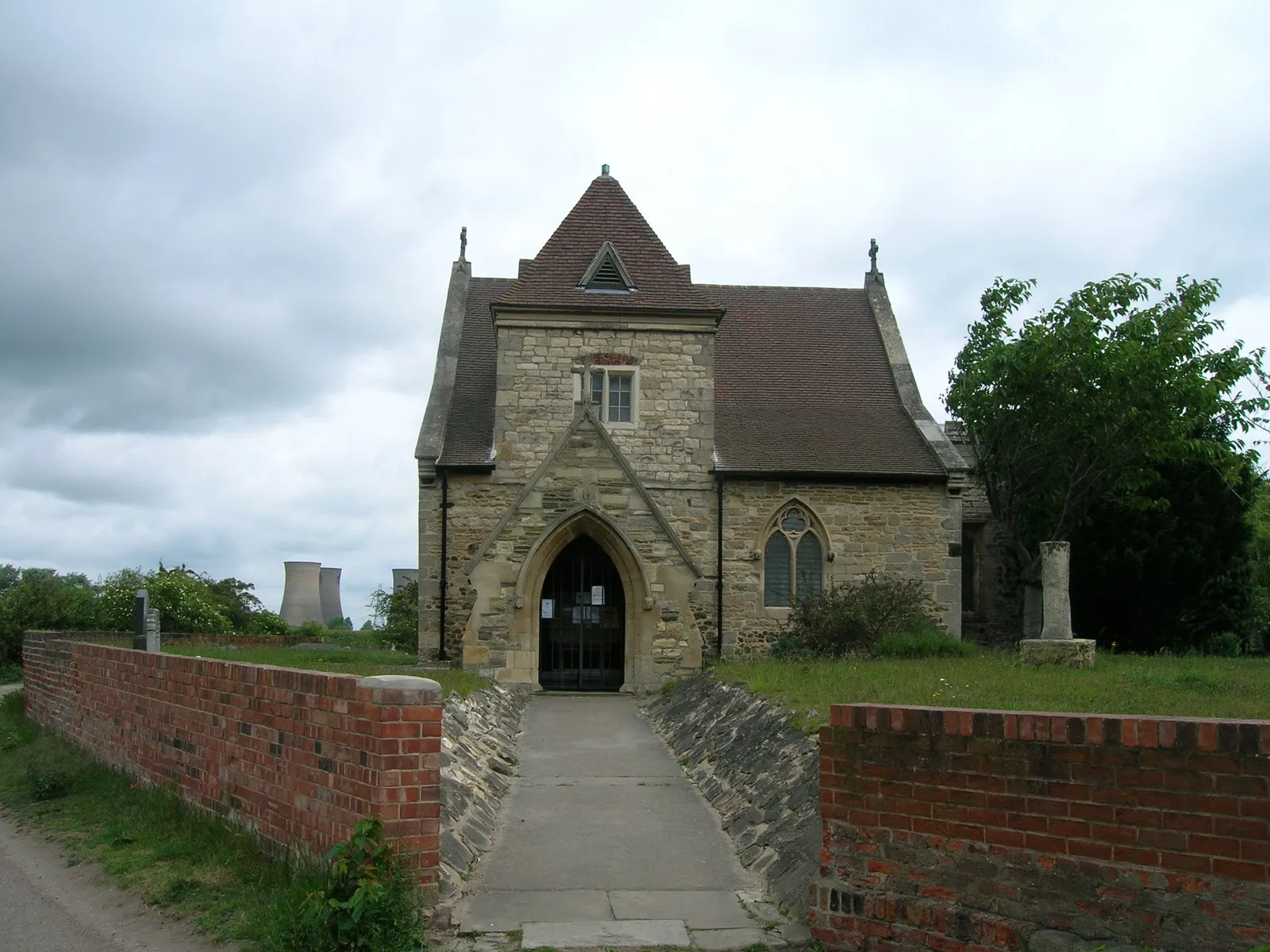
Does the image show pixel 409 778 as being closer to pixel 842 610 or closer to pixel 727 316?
pixel 842 610

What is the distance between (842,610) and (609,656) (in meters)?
4.26

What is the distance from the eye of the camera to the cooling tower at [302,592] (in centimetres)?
4956

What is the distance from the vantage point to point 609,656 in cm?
2091

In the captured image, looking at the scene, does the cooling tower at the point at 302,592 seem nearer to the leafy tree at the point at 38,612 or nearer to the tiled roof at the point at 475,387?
the leafy tree at the point at 38,612

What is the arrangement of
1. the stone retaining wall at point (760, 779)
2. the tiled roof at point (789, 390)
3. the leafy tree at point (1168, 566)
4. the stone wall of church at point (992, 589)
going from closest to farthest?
the stone retaining wall at point (760, 779), the tiled roof at point (789, 390), the leafy tree at point (1168, 566), the stone wall of church at point (992, 589)

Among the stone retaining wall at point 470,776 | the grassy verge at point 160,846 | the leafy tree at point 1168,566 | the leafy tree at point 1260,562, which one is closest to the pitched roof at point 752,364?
the leafy tree at point 1168,566

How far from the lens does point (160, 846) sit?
8.92 m

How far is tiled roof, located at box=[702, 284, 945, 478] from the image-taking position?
72.0ft

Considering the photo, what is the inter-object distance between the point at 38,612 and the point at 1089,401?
2427 centimetres

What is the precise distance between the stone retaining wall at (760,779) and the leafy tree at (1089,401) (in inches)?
429

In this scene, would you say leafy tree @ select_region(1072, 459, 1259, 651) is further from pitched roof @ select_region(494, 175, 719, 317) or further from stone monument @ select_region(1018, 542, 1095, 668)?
pitched roof @ select_region(494, 175, 719, 317)

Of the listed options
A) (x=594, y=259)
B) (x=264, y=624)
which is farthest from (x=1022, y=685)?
(x=264, y=624)

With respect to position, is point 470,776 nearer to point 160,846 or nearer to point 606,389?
point 160,846

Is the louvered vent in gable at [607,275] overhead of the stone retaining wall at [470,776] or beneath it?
overhead
